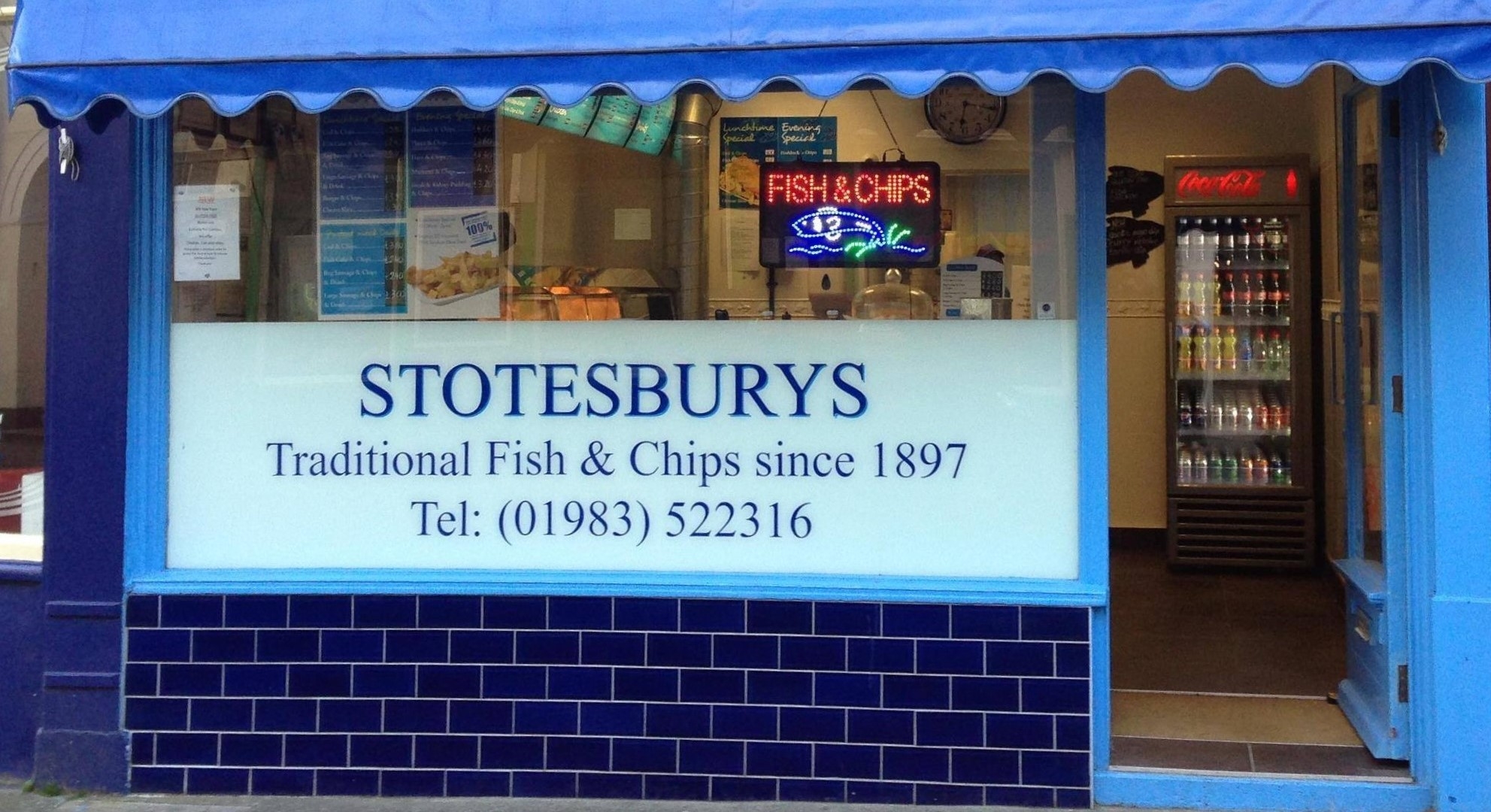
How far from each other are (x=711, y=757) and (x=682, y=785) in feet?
0.46

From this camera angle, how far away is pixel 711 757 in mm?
4809

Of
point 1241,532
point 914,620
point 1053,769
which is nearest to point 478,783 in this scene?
point 914,620

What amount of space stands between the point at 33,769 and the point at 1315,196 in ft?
24.4

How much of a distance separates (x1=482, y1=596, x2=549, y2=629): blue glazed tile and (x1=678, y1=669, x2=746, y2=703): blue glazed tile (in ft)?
1.67

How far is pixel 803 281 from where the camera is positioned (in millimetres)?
4988

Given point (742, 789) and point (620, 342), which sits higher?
point (620, 342)

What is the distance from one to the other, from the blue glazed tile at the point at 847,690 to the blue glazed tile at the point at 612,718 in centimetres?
61

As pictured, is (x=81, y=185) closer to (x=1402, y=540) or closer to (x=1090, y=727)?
(x=1090, y=727)

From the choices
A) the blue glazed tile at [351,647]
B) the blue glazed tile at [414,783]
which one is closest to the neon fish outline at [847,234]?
the blue glazed tile at [351,647]

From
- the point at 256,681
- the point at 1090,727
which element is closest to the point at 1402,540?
the point at 1090,727

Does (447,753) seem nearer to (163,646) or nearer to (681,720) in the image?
(681,720)

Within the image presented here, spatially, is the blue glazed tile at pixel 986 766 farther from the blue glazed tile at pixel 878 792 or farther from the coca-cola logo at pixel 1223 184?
the coca-cola logo at pixel 1223 184

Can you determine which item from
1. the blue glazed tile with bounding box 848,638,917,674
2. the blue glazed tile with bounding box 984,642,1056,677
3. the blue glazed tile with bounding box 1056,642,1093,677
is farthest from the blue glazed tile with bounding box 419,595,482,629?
the blue glazed tile with bounding box 1056,642,1093,677

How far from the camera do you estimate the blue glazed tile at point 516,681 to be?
484cm
